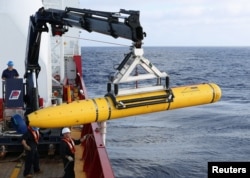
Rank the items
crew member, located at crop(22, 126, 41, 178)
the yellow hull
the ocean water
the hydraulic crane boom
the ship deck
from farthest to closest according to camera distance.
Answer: the ocean water
the ship deck
crew member, located at crop(22, 126, 41, 178)
the yellow hull
the hydraulic crane boom

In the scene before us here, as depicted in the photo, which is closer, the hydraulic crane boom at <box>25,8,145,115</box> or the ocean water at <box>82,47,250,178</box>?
the hydraulic crane boom at <box>25,8,145,115</box>

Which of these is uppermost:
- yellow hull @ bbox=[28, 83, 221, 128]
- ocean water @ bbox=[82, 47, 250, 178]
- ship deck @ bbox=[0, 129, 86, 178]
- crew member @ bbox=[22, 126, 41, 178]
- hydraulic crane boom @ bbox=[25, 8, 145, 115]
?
hydraulic crane boom @ bbox=[25, 8, 145, 115]

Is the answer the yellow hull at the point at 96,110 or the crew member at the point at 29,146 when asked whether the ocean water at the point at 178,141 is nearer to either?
the crew member at the point at 29,146

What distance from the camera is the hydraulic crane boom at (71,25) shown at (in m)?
6.81

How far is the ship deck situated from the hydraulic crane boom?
4.78ft

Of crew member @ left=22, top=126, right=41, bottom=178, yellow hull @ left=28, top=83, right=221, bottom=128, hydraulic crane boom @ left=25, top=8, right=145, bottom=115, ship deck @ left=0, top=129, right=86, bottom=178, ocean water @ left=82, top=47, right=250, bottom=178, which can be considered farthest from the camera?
ocean water @ left=82, top=47, right=250, bottom=178

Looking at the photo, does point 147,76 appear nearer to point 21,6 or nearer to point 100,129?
point 100,129

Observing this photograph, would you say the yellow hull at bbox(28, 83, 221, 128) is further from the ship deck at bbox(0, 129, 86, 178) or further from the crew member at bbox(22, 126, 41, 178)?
the ship deck at bbox(0, 129, 86, 178)

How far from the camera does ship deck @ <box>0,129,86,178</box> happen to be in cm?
1012

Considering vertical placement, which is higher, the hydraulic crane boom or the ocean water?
the hydraulic crane boom

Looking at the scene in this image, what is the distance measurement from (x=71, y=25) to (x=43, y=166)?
391 centimetres

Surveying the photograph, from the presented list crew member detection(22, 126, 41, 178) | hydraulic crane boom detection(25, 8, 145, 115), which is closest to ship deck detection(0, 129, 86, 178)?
crew member detection(22, 126, 41, 178)

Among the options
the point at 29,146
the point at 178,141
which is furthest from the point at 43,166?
the point at 178,141

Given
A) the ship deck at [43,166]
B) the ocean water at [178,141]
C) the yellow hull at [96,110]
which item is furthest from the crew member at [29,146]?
the ocean water at [178,141]
